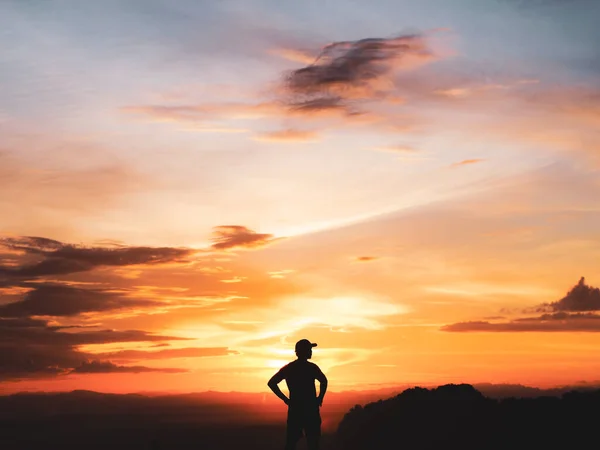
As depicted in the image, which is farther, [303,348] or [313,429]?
[313,429]

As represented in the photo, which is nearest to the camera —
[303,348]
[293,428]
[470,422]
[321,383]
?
[303,348]

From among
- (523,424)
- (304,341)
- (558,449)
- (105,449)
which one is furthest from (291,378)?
(105,449)

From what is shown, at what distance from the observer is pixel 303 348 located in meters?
17.8

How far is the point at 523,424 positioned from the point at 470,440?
2178mm

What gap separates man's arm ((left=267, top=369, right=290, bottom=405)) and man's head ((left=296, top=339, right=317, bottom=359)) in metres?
0.68

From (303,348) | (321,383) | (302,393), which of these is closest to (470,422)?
(321,383)

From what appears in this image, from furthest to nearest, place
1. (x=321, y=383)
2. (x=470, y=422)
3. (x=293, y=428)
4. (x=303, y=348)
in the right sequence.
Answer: (x=470, y=422)
(x=321, y=383)
(x=293, y=428)
(x=303, y=348)

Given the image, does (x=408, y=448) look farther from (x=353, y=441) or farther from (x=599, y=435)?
(x=599, y=435)

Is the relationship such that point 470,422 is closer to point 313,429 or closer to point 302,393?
point 313,429

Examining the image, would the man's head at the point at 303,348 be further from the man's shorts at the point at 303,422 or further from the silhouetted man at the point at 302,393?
the man's shorts at the point at 303,422

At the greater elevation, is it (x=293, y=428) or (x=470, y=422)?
(x=293, y=428)

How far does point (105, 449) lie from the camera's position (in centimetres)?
17875

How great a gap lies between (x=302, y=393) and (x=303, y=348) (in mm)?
1026

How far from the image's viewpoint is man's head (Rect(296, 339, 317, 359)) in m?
17.8
